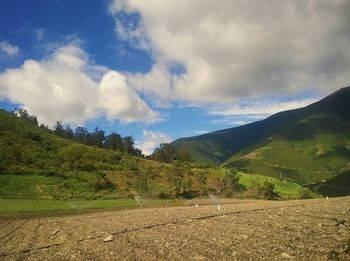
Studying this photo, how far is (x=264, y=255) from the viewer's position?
19875 mm

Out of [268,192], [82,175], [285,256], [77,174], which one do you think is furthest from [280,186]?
[285,256]

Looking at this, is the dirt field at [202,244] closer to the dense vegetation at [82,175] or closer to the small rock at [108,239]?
the small rock at [108,239]

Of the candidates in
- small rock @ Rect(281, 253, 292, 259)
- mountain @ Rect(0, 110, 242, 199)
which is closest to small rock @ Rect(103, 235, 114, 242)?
small rock @ Rect(281, 253, 292, 259)

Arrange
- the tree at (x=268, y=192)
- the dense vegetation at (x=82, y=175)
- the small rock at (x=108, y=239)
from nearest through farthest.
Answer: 1. the small rock at (x=108, y=239)
2. the dense vegetation at (x=82, y=175)
3. the tree at (x=268, y=192)

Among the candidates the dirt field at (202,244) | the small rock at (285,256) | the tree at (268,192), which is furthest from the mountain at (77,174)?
the small rock at (285,256)

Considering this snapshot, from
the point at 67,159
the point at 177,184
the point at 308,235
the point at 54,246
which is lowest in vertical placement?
the point at 308,235

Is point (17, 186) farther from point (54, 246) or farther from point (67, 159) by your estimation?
point (54, 246)

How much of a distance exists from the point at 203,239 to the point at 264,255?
678 centimetres

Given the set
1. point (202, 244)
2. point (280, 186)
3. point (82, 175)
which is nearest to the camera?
point (202, 244)

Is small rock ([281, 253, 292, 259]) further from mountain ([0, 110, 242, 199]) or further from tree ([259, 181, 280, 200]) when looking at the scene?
tree ([259, 181, 280, 200])

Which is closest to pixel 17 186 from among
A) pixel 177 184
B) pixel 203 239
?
pixel 177 184

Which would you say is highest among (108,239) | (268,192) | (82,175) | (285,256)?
(82,175)

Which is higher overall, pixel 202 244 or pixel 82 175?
pixel 82 175

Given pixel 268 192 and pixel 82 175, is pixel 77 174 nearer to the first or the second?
pixel 82 175
